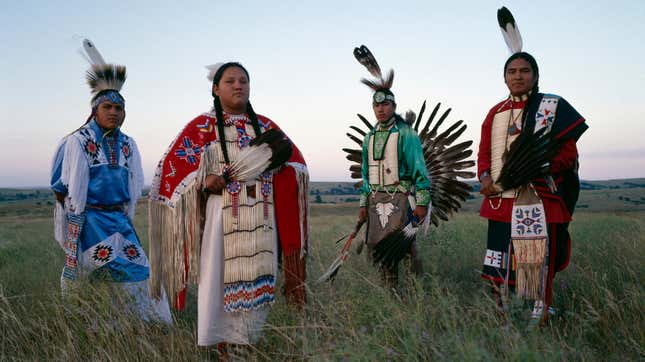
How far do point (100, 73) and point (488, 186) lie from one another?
3788 millimetres

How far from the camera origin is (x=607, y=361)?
9.41 ft

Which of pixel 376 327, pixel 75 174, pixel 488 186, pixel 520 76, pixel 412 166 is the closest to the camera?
pixel 376 327

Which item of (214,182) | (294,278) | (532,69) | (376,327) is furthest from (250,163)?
(532,69)

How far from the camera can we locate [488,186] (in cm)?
371

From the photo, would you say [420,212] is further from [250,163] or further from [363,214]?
[250,163]

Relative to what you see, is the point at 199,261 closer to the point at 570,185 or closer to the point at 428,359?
the point at 428,359

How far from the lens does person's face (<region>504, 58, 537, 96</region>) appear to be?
3582mm

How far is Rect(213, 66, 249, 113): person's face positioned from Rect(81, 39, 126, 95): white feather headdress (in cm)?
179

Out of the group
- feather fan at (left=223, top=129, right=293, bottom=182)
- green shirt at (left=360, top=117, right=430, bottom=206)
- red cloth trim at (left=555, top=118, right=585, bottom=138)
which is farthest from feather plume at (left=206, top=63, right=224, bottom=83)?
red cloth trim at (left=555, top=118, right=585, bottom=138)

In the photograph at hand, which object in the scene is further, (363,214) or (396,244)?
(363,214)

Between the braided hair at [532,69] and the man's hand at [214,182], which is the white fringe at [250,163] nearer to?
the man's hand at [214,182]

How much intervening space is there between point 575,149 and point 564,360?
1765mm

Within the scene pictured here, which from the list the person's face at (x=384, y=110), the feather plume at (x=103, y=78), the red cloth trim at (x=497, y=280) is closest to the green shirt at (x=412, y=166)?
the person's face at (x=384, y=110)

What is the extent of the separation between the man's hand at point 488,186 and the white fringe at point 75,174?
11.5ft
